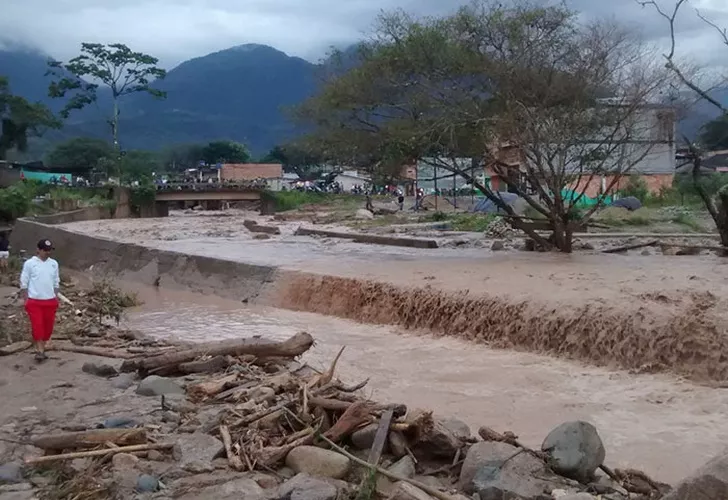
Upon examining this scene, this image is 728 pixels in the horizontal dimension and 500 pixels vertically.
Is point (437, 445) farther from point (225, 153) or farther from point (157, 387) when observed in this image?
point (225, 153)

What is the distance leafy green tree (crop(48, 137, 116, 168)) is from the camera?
78.4 m

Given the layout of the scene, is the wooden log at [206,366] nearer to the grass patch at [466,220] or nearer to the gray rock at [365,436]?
the gray rock at [365,436]

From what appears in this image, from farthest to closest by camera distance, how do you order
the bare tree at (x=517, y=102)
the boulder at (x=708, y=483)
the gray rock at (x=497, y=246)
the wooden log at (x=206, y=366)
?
the gray rock at (x=497, y=246) < the bare tree at (x=517, y=102) < the wooden log at (x=206, y=366) < the boulder at (x=708, y=483)

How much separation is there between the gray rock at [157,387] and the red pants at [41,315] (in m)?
2.11

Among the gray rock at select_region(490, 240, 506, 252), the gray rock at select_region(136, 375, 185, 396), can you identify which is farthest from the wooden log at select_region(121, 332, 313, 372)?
the gray rock at select_region(490, 240, 506, 252)

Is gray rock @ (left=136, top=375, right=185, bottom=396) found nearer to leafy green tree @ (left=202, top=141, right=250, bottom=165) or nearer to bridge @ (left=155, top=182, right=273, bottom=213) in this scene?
bridge @ (left=155, top=182, right=273, bottom=213)

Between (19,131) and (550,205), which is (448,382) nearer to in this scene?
(550,205)

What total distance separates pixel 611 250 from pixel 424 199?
25.2 m

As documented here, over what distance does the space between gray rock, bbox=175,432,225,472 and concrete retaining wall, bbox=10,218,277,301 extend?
11.7m

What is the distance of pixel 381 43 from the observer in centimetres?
2241

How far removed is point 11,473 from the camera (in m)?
5.63

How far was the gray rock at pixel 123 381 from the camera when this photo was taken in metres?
8.21

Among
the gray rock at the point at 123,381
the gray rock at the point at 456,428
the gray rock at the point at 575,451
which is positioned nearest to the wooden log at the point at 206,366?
the gray rock at the point at 123,381

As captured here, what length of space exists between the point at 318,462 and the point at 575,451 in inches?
71.7
